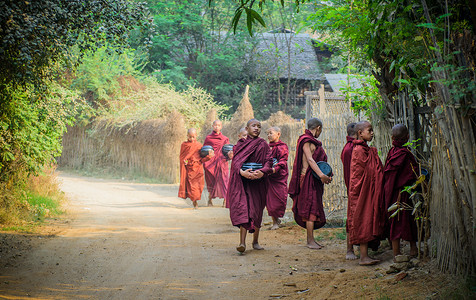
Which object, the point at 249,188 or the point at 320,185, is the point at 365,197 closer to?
the point at 320,185

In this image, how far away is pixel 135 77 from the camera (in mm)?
28406

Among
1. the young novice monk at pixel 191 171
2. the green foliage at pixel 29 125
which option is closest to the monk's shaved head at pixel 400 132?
the green foliage at pixel 29 125

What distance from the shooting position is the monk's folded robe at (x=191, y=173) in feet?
43.1

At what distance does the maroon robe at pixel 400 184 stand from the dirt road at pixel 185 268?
46cm

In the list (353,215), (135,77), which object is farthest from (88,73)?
(353,215)

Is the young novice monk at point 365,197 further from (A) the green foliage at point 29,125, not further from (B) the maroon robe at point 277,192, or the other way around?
(A) the green foliage at point 29,125

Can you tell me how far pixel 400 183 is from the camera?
5523 mm

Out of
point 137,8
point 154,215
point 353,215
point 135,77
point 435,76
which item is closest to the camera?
point 435,76

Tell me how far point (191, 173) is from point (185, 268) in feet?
24.3

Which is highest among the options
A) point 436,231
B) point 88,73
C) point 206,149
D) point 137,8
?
point 88,73

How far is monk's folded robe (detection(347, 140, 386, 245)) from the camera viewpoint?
564cm

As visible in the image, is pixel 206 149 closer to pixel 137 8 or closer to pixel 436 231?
pixel 137 8

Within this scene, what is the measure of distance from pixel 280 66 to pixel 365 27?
24189mm

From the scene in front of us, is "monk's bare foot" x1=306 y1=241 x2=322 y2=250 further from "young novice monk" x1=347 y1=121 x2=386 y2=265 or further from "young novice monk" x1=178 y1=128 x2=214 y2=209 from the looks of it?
"young novice monk" x1=178 y1=128 x2=214 y2=209
